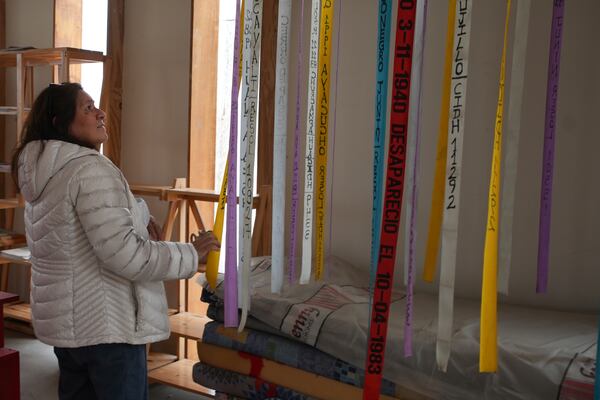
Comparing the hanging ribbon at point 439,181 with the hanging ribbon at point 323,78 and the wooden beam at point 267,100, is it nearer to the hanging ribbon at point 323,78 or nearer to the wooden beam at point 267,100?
the hanging ribbon at point 323,78

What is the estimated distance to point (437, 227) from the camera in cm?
147

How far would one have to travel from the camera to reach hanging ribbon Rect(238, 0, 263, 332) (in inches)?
50.1

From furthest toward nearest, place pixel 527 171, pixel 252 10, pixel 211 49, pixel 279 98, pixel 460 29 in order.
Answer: pixel 211 49 → pixel 527 171 → pixel 279 98 → pixel 252 10 → pixel 460 29

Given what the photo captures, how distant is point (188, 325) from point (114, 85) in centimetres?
155

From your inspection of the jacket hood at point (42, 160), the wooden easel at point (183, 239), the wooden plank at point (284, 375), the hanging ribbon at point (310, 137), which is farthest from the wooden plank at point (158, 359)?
the hanging ribbon at point (310, 137)

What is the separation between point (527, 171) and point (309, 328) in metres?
1.08

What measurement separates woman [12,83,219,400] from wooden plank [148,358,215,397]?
120 cm

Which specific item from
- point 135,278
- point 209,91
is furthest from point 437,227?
point 209,91

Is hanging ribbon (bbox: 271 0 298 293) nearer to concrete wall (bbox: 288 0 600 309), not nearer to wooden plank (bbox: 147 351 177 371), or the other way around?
concrete wall (bbox: 288 0 600 309)

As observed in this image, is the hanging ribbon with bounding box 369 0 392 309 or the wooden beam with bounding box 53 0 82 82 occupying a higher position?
the wooden beam with bounding box 53 0 82 82

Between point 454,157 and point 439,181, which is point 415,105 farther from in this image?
point 439,181

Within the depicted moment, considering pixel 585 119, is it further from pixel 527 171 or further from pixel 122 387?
pixel 122 387

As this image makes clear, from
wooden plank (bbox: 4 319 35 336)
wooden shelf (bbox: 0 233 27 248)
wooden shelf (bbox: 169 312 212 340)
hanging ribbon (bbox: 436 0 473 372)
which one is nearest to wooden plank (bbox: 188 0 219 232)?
wooden shelf (bbox: 169 312 212 340)

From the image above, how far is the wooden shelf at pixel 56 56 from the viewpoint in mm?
3502
